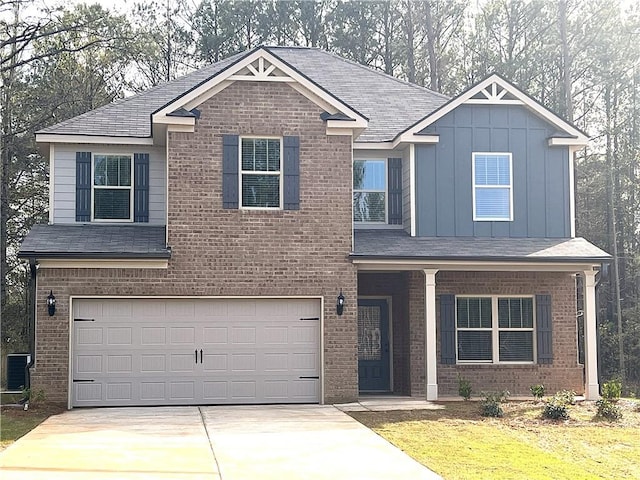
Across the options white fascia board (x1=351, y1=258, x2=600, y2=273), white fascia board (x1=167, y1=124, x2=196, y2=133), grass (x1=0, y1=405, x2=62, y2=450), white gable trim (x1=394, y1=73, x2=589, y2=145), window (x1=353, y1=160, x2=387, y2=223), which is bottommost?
grass (x1=0, y1=405, x2=62, y2=450)

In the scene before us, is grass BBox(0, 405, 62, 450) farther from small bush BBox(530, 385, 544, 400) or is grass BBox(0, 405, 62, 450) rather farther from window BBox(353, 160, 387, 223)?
small bush BBox(530, 385, 544, 400)

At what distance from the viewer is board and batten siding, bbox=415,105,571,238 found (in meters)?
19.9

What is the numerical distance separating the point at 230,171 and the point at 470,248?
508 centimetres

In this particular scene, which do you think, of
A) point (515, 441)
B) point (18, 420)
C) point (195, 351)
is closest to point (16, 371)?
point (195, 351)

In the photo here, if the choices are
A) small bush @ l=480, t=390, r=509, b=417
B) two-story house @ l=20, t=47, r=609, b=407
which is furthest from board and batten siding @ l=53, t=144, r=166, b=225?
small bush @ l=480, t=390, r=509, b=417

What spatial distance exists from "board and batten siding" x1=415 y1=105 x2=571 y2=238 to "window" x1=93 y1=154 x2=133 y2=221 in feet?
20.0

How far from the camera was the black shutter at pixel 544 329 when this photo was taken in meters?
19.8

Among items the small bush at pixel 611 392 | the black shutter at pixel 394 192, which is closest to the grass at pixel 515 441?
the small bush at pixel 611 392

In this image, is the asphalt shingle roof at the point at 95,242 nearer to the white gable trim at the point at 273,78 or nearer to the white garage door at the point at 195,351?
the white garage door at the point at 195,351

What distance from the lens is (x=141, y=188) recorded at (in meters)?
19.7

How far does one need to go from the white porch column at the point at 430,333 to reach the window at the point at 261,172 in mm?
3320

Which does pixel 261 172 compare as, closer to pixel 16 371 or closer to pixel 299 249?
pixel 299 249

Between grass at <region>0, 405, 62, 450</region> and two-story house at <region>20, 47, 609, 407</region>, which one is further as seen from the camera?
two-story house at <region>20, 47, 609, 407</region>

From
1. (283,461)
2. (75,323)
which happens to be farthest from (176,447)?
(75,323)
